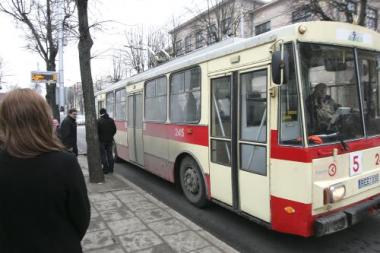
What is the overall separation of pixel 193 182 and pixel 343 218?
2813 millimetres

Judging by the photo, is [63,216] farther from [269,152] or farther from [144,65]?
[144,65]

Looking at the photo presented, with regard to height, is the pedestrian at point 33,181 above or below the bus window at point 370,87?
below

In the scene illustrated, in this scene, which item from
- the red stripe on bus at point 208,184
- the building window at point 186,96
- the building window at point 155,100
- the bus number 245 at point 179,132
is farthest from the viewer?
the building window at point 155,100

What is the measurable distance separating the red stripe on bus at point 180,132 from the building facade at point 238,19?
9.48 metres

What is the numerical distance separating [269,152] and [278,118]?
45 centimetres

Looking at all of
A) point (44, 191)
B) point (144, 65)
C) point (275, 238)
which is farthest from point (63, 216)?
point (144, 65)

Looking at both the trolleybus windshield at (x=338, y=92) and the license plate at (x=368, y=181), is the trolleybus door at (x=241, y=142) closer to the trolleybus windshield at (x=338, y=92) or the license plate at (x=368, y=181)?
the trolleybus windshield at (x=338, y=92)

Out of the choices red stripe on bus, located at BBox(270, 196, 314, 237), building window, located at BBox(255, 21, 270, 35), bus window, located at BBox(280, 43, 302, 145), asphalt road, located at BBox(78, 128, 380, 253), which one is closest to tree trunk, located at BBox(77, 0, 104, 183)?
asphalt road, located at BBox(78, 128, 380, 253)

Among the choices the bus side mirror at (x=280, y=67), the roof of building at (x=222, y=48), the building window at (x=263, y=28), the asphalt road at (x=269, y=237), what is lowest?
the asphalt road at (x=269, y=237)

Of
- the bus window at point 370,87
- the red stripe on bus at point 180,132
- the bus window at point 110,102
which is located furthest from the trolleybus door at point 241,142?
the bus window at point 110,102

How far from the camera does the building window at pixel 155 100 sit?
7.51 meters

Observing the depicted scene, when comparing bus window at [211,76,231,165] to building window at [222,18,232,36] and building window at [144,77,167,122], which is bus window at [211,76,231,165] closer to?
building window at [144,77,167,122]

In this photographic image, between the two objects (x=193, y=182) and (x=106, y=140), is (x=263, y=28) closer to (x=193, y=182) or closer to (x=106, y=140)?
(x=106, y=140)

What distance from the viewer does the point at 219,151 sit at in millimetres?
5484
